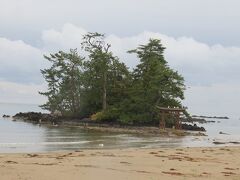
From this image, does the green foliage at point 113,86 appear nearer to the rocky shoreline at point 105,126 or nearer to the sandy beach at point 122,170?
the rocky shoreline at point 105,126

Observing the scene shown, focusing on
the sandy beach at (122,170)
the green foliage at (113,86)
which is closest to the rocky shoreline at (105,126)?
the green foliage at (113,86)

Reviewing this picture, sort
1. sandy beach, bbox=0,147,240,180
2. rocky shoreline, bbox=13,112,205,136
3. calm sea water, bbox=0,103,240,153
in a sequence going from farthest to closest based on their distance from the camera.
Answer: rocky shoreline, bbox=13,112,205,136
calm sea water, bbox=0,103,240,153
sandy beach, bbox=0,147,240,180

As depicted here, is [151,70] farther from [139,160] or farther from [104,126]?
[139,160]

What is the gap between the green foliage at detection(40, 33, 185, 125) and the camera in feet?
175

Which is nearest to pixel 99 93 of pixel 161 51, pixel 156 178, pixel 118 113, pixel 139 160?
pixel 118 113

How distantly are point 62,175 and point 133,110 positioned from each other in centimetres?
4315

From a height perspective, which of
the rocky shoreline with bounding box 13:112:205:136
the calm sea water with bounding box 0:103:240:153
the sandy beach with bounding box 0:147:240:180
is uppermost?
the rocky shoreline with bounding box 13:112:205:136

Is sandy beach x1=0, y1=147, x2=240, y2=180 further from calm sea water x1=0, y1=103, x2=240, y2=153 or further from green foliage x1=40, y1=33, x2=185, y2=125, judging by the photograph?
green foliage x1=40, y1=33, x2=185, y2=125

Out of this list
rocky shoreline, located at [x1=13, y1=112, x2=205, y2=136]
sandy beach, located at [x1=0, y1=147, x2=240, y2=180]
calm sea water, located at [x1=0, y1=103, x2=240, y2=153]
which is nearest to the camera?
sandy beach, located at [x1=0, y1=147, x2=240, y2=180]

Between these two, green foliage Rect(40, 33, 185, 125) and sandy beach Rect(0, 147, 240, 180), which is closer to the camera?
sandy beach Rect(0, 147, 240, 180)

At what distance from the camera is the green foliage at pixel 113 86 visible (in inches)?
2100

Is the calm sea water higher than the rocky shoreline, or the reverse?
the rocky shoreline

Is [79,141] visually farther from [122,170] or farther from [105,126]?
[105,126]

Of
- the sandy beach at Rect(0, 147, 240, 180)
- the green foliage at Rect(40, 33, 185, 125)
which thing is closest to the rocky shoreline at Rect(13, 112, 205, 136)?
the green foliage at Rect(40, 33, 185, 125)
